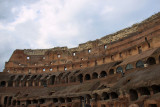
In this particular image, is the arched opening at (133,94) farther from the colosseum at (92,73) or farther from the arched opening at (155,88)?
the arched opening at (155,88)

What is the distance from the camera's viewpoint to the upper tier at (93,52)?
34.8 metres

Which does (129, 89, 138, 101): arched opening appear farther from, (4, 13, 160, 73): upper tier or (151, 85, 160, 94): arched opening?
(4, 13, 160, 73): upper tier

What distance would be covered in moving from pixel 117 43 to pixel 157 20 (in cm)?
1164

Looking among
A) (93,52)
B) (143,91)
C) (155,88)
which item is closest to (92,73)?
(93,52)

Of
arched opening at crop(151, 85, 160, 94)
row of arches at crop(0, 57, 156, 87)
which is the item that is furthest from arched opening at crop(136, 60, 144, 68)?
row of arches at crop(0, 57, 156, 87)

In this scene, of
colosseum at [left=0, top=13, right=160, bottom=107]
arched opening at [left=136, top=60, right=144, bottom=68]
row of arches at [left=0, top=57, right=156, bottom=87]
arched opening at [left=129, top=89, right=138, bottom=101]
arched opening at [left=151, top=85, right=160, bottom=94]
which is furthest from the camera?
row of arches at [left=0, top=57, right=156, bottom=87]

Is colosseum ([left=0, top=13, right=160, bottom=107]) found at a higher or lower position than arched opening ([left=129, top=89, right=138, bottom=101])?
higher

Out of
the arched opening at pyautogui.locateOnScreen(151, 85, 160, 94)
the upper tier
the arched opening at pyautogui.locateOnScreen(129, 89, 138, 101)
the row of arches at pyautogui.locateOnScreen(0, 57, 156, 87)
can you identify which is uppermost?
the upper tier

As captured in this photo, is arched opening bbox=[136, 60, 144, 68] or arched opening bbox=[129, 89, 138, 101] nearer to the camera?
arched opening bbox=[129, 89, 138, 101]

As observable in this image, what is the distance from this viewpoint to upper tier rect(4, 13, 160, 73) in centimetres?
3484

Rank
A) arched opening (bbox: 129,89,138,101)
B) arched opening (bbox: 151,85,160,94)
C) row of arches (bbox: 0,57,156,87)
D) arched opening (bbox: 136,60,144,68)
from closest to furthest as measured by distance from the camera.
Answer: arched opening (bbox: 151,85,160,94) → arched opening (bbox: 129,89,138,101) → arched opening (bbox: 136,60,144,68) → row of arches (bbox: 0,57,156,87)

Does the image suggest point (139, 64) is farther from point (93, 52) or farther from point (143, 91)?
point (93, 52)

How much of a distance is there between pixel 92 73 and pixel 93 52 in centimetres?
1220

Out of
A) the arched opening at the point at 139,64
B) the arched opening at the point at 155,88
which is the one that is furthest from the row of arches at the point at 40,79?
the arched opening at the point at 155,88
